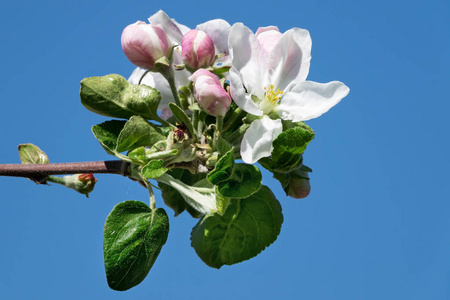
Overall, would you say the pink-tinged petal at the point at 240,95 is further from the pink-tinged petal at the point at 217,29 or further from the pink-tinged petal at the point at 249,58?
the pink-tinged petal at the point at 217,29

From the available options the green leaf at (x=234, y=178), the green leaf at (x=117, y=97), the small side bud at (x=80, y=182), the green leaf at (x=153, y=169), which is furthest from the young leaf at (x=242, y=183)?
the small side bud at (x=80, y=182)

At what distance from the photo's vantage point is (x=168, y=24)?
1095 mm

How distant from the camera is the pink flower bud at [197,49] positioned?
3.37 ft

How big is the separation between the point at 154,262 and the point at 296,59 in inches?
18.1

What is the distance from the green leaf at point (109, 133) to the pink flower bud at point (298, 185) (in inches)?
14.7

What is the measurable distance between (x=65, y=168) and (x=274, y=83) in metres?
0.42

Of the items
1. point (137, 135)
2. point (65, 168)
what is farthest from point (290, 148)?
point (65, 168)

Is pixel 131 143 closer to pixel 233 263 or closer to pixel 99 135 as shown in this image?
pixel 99 135

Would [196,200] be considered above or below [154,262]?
above

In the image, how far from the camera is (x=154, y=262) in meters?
1.05

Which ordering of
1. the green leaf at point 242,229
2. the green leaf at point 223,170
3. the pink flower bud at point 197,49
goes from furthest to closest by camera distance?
the green leaf at point 242,229, the pink flower bud at point 197,49, the green leaf at point 223,170

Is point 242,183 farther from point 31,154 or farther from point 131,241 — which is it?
point 31,154

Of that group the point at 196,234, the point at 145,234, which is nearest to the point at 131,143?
the point at 145,234

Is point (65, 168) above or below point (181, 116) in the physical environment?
below
